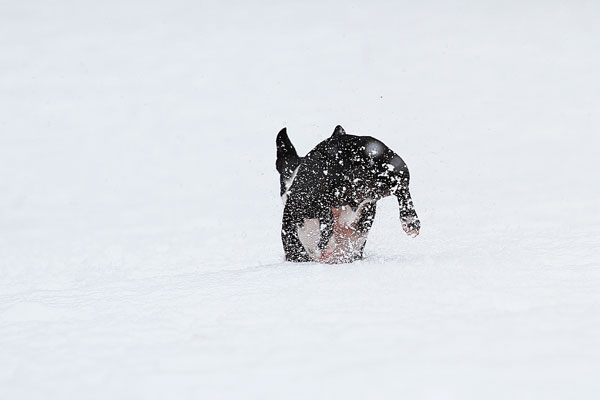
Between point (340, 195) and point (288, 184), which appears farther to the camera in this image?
point (288, 184)

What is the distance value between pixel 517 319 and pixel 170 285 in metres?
1.45

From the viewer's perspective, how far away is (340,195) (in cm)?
319

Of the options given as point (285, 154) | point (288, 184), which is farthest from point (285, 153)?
point (288, 184)

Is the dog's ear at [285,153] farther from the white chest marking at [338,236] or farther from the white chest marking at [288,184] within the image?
the white chest marking at [338,236]

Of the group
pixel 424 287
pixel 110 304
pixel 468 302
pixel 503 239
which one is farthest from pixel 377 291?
pixel 503 239

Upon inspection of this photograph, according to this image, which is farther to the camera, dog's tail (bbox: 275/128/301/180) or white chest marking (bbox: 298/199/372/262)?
dog's tail (bbox: 275/128/301/180)

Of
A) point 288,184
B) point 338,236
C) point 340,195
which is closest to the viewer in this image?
point 340,195

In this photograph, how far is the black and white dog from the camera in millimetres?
3133

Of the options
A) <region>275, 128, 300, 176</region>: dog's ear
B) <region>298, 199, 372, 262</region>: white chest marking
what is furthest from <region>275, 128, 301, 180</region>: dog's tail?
<region>298, 199, 372, 262</region>: white chest marking

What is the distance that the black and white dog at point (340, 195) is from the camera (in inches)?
123

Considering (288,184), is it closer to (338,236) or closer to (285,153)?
(285,153)

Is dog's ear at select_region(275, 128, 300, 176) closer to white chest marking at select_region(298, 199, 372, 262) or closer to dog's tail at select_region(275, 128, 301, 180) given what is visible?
dog's tail at select_region(275, 128, 301, 180)

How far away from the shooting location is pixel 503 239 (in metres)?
3.96

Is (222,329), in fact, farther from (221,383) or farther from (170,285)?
(170,285)
